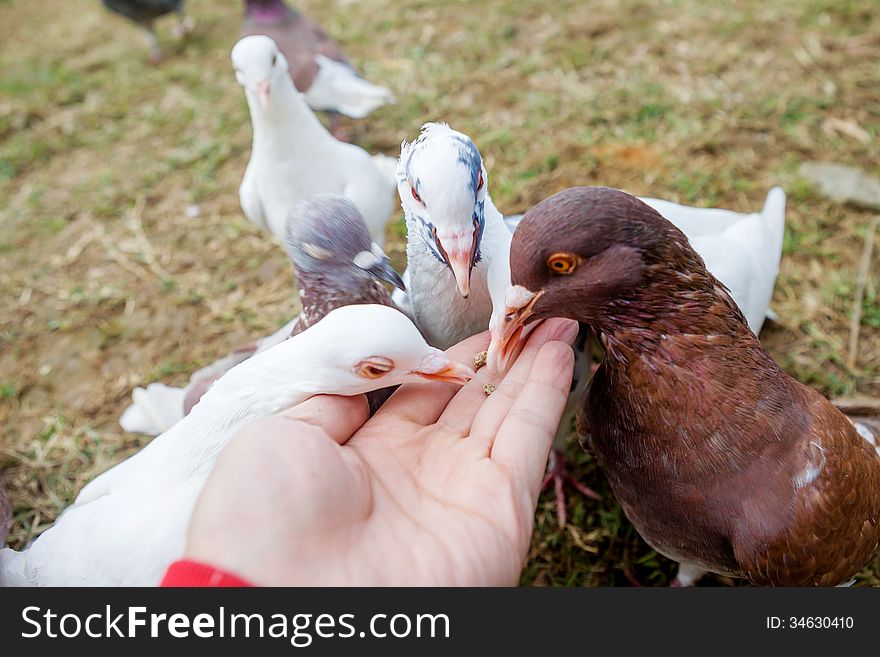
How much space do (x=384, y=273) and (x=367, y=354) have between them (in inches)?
29.3

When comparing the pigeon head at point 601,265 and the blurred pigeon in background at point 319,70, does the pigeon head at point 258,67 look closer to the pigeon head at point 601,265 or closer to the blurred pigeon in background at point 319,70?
the blurred pigeon in background at point 319,70

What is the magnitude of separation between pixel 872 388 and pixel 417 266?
2520 mm

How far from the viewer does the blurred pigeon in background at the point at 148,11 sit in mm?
7324

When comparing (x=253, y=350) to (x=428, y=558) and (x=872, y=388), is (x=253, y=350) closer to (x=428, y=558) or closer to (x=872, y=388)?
(x=428, y=558)

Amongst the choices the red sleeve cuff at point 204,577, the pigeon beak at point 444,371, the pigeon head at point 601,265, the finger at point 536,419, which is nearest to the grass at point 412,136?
the finger at point 536,419

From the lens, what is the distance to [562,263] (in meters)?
2.10

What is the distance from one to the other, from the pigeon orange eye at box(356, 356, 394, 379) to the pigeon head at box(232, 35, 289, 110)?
2.10m

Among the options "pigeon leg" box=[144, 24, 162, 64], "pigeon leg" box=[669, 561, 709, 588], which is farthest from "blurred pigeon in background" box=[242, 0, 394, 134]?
"pigeon leg" box=[669, 561, 709, 588]

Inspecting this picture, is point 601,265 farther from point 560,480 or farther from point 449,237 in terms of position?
point 560,480

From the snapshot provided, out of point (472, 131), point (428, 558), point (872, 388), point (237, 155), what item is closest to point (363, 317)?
point (428, 558)

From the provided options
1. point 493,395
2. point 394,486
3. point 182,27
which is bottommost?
point 394,486

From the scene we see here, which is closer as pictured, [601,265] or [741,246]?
[601,265]

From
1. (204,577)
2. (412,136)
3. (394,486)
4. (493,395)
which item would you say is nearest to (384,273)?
(493,395)

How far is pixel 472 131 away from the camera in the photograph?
18.6ft
